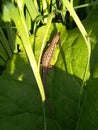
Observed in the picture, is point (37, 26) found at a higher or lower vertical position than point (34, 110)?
higher

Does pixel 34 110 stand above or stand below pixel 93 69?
below

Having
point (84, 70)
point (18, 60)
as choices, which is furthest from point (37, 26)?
point (84, 70)

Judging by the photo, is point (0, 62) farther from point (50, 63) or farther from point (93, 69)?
point (93, 69)

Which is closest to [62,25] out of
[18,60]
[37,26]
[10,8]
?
[37,26]

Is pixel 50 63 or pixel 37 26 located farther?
pixel 37 26

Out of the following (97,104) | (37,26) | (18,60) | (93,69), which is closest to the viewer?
(97,104)

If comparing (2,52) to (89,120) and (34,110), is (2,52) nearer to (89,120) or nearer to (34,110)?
(34,110)

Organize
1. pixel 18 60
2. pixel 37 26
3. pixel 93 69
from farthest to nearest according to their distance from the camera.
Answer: pixel 37 26 → pixel 18 60 → pixel 93 69

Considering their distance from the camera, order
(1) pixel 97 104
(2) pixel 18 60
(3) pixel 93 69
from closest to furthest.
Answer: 1. (1) pixel 97 104
2. (3) pixel 93 69
3. (2) pixel 18 60

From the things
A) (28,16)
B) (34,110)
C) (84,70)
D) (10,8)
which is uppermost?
(10,8)

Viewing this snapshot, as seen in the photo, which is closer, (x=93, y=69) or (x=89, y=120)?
(x=89, y=120)
